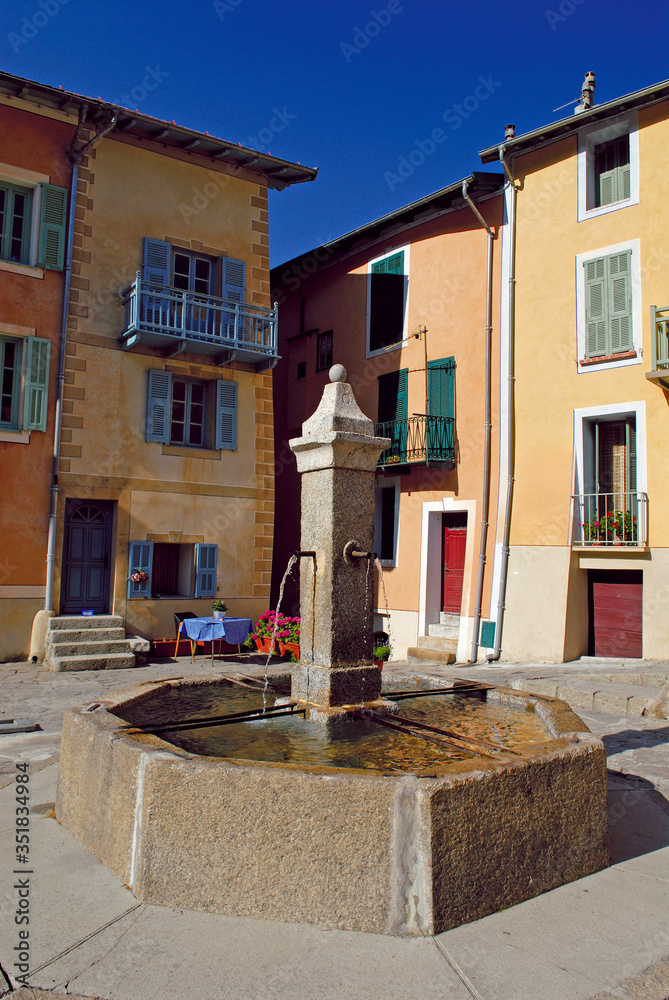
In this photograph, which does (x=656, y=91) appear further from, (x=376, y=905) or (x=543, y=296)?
(x=376, y=905)

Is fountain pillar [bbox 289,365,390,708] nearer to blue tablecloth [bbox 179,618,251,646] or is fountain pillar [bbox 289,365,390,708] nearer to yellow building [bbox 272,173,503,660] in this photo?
blue tablecloth [bbox 179,618,251,646]

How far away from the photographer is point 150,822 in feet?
12.5

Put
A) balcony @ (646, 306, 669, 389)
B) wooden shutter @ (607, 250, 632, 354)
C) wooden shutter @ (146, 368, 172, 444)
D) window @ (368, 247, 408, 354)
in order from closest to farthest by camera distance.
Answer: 1. balcony @ (646, 306, 669, 389)
2. wooden shutter @ (607, 250, 632, 354)
3. wooden shutter @ (146, 368, 172, 444)
4. window @ (368, 247, 408, 354)

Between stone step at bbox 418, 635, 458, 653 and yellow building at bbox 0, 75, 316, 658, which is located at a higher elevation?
yellow building at bbox 0, 75, 316, 658

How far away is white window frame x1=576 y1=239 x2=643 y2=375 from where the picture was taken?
13.0 m

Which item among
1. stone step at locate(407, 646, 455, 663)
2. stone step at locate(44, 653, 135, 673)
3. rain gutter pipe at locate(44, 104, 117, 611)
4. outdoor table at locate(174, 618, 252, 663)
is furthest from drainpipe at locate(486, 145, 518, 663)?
rain gutter pipe at locate(44, 104, 117, 611)

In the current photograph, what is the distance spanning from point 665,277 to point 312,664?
34.2 ft

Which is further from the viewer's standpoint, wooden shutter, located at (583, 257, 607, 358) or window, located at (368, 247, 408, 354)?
window, located at (368, 247, 408, 354)

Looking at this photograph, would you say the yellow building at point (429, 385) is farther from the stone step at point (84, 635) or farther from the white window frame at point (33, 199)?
the white window frame at point (33, 199)

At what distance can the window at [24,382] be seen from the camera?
13281 millimetres

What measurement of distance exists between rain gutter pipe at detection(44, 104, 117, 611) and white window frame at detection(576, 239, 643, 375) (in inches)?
361

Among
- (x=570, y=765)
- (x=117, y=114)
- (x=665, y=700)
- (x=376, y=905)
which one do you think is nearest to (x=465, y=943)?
(x=376, y=905)

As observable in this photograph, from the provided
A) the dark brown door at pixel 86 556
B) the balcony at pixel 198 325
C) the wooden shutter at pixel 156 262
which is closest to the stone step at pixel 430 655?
the dark brown door at pixel 86 556

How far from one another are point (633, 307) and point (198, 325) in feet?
27.4
